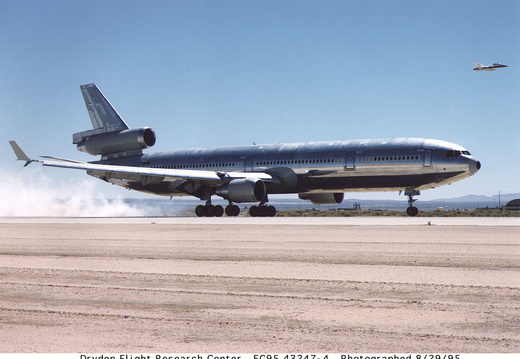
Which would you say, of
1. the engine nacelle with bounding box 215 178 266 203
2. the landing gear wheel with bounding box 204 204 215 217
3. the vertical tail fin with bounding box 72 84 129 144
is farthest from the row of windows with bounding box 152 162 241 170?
the vertical tail fin with bounding box 72 84 129 144

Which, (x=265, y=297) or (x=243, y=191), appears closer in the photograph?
(x=265, y=297)

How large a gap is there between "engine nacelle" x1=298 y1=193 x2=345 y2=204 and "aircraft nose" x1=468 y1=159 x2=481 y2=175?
1000 cm

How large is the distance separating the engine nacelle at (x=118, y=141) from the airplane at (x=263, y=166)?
75mm

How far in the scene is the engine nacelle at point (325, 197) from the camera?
4562cm

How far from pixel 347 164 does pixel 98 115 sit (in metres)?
22.7

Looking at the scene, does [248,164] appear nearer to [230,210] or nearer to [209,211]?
[230,210]

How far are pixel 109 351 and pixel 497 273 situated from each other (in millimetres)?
7904

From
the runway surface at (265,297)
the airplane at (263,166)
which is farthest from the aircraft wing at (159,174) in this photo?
the runway surface at (265,297)

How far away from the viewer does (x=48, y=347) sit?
23.9 feet

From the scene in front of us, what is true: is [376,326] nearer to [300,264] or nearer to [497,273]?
[497,273]

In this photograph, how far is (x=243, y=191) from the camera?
41.4 m

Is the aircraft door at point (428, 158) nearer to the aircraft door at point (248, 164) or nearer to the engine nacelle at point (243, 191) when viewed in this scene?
the engine nacelle at point (243, 191)

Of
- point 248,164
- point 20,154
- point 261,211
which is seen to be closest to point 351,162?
point 261,211

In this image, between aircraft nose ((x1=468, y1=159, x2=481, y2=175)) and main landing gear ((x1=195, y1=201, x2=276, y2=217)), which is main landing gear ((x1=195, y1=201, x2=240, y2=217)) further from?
aircraft nose ((x1=468, y1=159, x2=481, y2=175))
